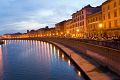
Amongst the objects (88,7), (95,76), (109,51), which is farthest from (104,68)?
(88,7)

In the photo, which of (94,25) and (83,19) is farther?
(83,19)

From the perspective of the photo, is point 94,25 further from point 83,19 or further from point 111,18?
point 83,19

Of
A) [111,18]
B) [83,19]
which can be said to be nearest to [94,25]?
[111,18]

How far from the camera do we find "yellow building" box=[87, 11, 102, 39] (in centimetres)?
7588

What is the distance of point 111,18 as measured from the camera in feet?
214

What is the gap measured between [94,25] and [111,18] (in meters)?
16.9

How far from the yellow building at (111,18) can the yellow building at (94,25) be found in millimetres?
4196

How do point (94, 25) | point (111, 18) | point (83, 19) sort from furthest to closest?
point (83, 19) < point (94, 25) < point (111, 18)

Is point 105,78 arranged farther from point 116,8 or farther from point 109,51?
point 116,8

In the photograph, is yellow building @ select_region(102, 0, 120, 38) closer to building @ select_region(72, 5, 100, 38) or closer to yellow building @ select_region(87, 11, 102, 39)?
yellow building @ select_region(87, 11, 102, 39)

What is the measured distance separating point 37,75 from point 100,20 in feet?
155

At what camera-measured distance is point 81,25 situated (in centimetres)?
10269

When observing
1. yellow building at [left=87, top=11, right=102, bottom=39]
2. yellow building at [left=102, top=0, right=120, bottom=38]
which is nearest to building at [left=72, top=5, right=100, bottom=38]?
yellow building at [left=87, top=11, right=102, bottom=39]

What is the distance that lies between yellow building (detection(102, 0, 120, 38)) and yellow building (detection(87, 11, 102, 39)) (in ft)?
13.8
